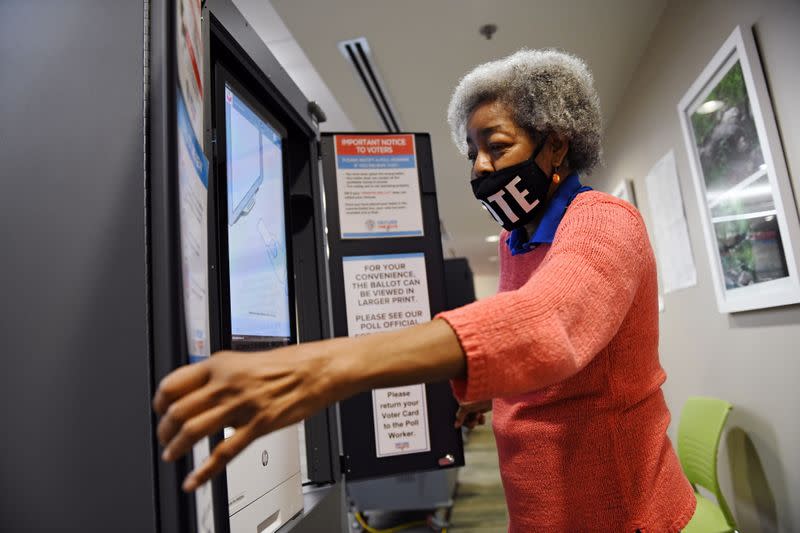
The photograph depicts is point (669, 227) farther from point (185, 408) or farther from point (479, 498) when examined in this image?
point (185, 408)

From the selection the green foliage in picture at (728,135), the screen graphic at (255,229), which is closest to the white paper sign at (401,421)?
the screen graphic at (255,229)

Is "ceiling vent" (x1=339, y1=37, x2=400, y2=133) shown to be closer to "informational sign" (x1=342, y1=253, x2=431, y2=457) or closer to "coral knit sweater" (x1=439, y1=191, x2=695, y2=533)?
"informational sign" (x1=342, y1=253, x2=431, y2=457)

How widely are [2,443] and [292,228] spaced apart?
3.08 feet

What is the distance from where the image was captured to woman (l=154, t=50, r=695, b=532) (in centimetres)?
41

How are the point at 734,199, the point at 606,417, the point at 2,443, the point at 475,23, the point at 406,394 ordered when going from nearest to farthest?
the point at 2,443 → the point at 606,417 → the point at 406,394 → the point at 734,199 → the point at 475,23

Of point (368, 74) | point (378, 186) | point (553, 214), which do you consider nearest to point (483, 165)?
point (553, 214)

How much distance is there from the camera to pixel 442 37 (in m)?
3.06

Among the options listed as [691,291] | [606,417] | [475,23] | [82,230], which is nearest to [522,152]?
[606,417]

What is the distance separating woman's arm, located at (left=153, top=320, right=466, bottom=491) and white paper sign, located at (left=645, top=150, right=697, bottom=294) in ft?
9.48

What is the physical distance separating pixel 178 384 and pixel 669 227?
3345 mm

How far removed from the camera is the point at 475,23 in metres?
2.94

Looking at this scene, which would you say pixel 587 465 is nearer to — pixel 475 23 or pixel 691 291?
pixel 691 291

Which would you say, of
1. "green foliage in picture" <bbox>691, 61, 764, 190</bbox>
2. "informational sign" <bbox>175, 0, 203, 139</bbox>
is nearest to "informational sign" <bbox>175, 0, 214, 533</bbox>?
"informational sign" <bbox>175, 0, 203, 139</bbox>

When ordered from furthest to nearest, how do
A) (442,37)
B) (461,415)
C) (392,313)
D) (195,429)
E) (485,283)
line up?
(485,283)
(442,37)
(392,313)
(461,415)
(195,429)
